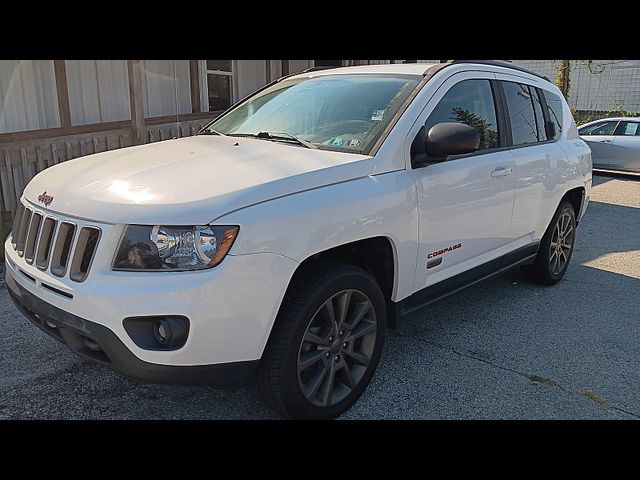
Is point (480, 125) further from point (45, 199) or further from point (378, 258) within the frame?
point (45, 199)

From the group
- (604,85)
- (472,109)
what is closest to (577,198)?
(472,109)

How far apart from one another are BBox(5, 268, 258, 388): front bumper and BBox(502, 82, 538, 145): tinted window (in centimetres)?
295

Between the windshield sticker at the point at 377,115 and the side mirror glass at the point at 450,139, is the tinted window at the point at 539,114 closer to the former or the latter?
the side mirror glass at the point at 450,139

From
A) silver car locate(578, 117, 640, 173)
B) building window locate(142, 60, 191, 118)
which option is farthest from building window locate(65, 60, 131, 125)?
silver car locate(578, 117, 640, 173)

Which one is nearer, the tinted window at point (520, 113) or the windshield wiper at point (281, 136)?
the windshield wiper at point (281, 136)

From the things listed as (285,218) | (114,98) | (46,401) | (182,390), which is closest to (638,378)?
(285,218)

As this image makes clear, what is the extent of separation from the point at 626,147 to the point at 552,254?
8646 mm

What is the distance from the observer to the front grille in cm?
256

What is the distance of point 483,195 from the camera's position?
390 centimetres

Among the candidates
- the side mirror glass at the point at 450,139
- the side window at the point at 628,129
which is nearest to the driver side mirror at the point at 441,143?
the side mirror glass at the point at 450,139

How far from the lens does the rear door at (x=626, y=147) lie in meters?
12.3

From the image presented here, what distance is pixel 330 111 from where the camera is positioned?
3699mm

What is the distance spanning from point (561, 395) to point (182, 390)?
2.26 meters

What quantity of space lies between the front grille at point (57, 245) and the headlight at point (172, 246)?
177 mm
